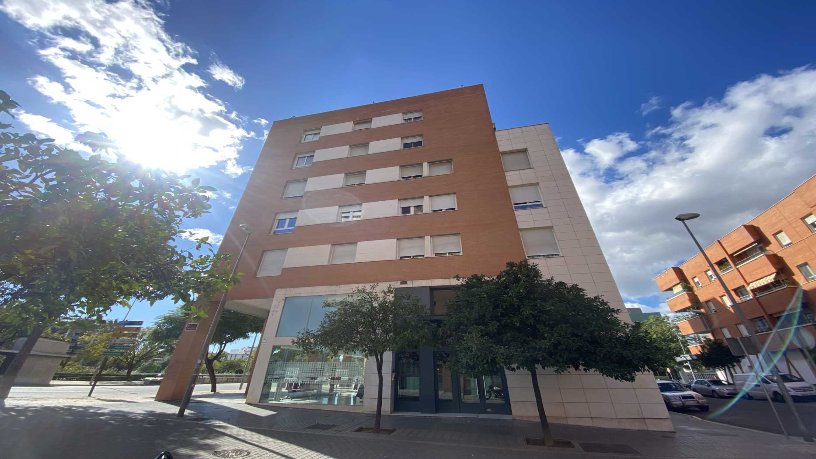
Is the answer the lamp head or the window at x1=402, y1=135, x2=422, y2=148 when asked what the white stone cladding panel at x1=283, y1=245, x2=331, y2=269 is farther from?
the lamp head

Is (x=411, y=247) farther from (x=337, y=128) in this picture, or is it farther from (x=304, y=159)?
(x=337, y=128)

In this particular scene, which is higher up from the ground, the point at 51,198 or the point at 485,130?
the point at 485,130

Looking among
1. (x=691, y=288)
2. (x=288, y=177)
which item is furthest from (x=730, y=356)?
(x=288, y=177)

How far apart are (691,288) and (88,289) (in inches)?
2189

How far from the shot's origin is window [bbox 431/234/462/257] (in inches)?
632

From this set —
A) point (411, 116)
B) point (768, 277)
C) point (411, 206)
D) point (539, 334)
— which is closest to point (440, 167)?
point (411, 206)

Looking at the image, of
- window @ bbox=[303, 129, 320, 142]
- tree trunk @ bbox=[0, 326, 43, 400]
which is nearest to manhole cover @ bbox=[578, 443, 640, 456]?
tree trunk @ bbox=[0, 326, 43, 400]

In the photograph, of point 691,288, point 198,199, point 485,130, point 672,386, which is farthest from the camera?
point 691,288

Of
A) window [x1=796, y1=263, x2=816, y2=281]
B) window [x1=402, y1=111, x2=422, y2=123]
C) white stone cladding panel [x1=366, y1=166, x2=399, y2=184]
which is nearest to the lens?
white stone cladding panel [x1=366, y1=166, x2=399, y2=184]

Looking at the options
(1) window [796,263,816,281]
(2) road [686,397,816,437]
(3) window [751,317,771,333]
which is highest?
(1) window [796,263,816,281]

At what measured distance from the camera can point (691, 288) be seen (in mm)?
38906

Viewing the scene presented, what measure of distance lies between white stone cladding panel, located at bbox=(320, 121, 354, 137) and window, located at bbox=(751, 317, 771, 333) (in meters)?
40.6

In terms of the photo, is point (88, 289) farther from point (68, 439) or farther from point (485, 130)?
point (485, 130)

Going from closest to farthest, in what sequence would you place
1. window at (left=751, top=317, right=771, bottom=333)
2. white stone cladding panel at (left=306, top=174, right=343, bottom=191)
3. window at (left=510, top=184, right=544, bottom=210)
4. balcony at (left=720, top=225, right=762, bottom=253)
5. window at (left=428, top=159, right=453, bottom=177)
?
window at (left=510, top=184, right=544, bottom=210)
window at (left=428, top=159, right=453, bottom=177)
white stone cladding panel at (left=306, top=174, right=343, bottom=191)
window at (left=751, top=317, right=771, bottom=333)
balcony at (left=720, top=225, right=762, bottom=253)
